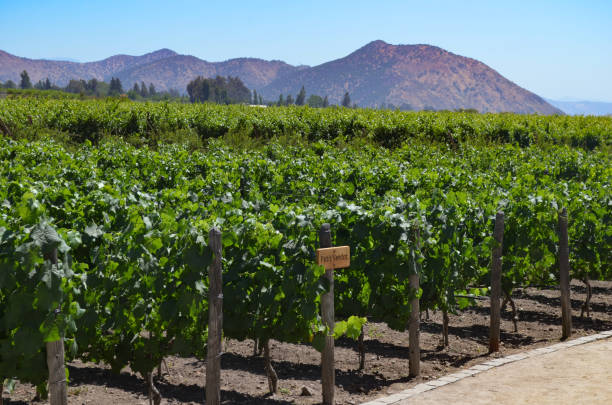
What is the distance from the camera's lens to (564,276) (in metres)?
7.57

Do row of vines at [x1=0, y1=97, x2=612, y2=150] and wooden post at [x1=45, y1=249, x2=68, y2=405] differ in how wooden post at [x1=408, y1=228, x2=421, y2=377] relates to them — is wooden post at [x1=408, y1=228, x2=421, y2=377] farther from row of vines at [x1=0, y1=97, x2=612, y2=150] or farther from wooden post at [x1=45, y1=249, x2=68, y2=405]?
row of vines at [x1=0, y1=97, x2=612, y2=150]

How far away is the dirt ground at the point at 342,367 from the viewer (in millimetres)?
5527

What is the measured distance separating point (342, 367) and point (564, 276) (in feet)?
9.71

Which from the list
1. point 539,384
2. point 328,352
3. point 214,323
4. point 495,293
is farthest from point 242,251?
point 495,293

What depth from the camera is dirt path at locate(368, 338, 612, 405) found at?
17.1 ft

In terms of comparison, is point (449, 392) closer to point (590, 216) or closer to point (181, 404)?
point (181, 404)

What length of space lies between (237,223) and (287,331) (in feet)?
3.13

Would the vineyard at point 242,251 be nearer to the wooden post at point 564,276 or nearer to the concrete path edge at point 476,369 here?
the wooden post at point 564,276

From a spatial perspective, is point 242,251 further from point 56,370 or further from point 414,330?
point 414,330

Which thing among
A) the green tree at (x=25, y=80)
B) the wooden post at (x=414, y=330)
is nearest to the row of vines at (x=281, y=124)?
the wooden post at (x=414, y=330)

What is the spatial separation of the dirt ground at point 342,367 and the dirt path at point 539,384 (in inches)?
21.4

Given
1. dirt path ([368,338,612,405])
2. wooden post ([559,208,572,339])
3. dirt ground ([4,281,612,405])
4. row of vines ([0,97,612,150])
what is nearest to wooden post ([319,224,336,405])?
dirt ground ([4,281,612,405])

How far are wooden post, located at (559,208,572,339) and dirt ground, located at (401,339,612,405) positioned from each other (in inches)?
39.2

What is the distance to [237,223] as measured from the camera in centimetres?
521
